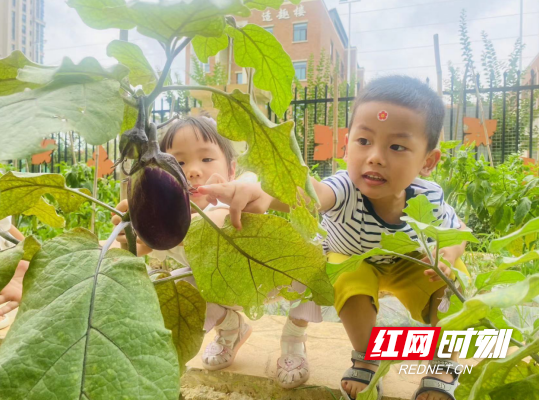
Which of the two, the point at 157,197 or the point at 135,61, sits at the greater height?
the point at 135,61

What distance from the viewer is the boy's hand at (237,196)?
0.54 meters

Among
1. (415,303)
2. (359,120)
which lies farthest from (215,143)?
(415,303)

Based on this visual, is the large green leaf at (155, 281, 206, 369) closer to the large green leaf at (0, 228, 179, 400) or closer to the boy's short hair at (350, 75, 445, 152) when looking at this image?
the large green leaf at (0, 228, 179, 400)

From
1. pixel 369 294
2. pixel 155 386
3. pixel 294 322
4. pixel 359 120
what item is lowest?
pixel 294 322

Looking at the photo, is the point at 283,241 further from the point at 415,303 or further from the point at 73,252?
the point at 415,303

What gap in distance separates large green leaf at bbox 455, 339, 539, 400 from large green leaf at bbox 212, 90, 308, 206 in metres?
0.23

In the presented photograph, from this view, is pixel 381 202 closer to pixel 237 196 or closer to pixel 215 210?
pixel 215 210

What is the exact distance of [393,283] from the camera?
48.3 inches

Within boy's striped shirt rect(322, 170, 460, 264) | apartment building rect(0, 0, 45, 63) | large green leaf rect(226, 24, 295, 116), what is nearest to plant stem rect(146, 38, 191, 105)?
large green leaf rect(226, 24, 295, 116)

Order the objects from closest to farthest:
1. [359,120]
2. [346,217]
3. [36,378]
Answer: [36,378] < [359,120] < [346,217]

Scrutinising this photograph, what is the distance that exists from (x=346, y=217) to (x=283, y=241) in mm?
655

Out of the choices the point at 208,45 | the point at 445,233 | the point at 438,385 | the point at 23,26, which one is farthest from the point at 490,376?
the point at 23,26

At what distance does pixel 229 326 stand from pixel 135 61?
3.03ft

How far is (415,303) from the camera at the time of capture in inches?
46.9
